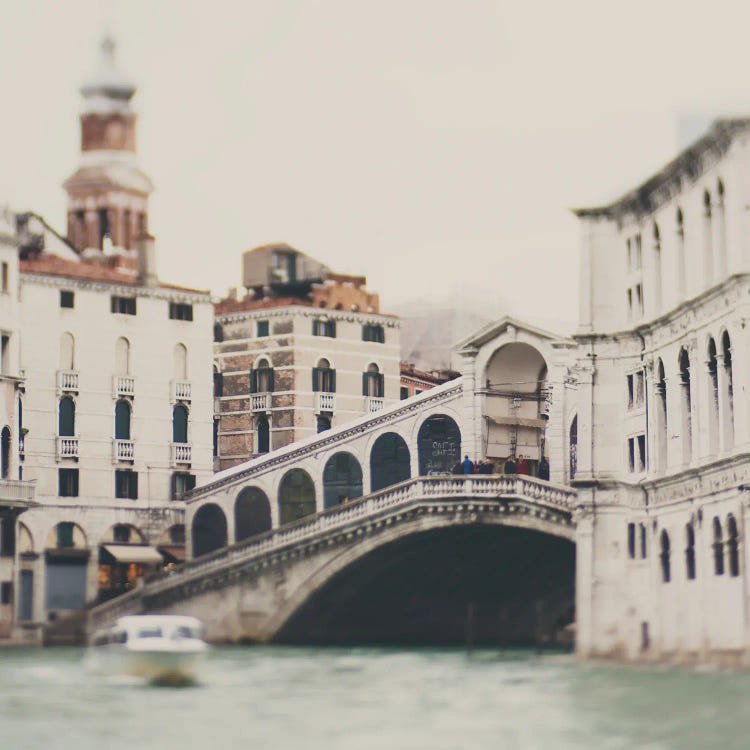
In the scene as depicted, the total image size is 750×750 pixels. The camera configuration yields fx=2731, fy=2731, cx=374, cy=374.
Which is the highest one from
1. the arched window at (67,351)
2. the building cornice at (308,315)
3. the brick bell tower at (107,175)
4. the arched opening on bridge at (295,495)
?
the brick bell tower at (107,175)

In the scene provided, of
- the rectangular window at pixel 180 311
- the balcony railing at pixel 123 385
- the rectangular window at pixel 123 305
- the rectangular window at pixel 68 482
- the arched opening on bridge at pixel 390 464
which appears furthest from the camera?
the rectangular window at pixel 180 311

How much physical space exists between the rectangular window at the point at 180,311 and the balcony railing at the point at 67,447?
5363 millimetres

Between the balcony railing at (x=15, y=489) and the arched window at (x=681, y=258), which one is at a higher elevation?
the arched window at (x=681, y=258)

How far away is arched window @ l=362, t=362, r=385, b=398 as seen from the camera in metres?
86.9

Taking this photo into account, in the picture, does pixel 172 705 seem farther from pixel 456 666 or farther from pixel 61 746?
pixel 456 666

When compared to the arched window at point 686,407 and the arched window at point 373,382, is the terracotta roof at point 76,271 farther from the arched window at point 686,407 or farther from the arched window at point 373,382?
the arched window at point 686,407

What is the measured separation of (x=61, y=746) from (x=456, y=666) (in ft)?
62.1

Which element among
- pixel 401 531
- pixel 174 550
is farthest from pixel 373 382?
pixel 401 531

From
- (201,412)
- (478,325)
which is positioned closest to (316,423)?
(201,412)

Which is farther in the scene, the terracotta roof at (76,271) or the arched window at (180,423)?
the arched window at (180,423)

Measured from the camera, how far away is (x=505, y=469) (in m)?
74.9

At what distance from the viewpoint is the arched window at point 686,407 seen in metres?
59.8

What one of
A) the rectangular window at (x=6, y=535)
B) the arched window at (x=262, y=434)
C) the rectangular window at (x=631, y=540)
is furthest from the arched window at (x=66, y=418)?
the rectangular window at (x=631, y=540)

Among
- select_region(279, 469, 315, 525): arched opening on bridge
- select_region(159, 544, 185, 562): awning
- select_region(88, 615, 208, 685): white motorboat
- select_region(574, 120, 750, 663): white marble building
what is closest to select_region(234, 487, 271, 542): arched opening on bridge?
select_region(279, 469, 315, 525): arched opening on bridge
